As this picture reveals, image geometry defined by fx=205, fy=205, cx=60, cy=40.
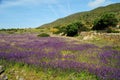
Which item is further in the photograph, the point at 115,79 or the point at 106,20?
the point at 106,20

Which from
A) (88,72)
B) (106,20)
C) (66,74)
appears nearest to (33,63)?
(66,74)

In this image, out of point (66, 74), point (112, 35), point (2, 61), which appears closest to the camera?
point (66, 74)

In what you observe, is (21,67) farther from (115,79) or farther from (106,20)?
(106,20)

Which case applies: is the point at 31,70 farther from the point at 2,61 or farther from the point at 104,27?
the point at 104,27

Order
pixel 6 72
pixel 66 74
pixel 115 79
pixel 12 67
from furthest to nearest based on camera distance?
1. pixel 12 67
2. pixel 6 72
3. pixel 66 74
4. pixel 115 79

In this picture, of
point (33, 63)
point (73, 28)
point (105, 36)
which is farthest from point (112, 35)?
point (33, 63)

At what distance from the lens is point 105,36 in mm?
28406

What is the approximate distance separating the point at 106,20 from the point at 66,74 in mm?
33515

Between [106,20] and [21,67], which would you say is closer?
[21,67]

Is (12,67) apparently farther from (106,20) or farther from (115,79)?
(106,20)

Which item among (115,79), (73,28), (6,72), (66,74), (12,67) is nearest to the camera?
(115,79)

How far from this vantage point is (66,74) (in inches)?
280

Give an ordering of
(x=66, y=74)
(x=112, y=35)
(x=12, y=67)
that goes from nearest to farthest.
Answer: (x=66, y=74) < (x=12, y=67) < (x=112, y=35)

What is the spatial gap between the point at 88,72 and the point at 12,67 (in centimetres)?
310
